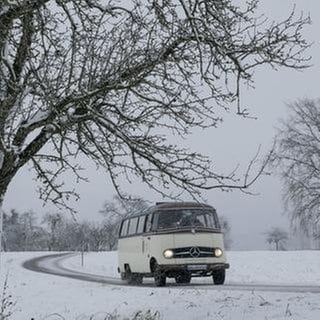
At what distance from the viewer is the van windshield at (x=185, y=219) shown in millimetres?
21016

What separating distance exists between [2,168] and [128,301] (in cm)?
721

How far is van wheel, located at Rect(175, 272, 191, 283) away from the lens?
2082 cm

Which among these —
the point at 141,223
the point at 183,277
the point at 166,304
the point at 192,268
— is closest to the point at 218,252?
the point at 192,268

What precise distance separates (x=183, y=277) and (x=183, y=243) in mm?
1539

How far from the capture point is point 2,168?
26.4 feet

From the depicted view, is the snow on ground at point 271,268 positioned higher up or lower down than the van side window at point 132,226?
lower down

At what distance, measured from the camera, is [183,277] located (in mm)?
21703

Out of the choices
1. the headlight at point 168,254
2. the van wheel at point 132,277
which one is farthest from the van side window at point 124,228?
the headlight at point 168,254

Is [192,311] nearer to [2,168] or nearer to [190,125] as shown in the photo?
[190,125]

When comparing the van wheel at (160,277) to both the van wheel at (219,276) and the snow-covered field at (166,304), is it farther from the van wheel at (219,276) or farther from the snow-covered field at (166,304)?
the snow-covered field at (166,304)

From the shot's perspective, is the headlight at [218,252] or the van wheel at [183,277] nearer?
the van wheel at [183,277]

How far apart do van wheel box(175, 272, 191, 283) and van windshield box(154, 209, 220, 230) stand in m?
1.47

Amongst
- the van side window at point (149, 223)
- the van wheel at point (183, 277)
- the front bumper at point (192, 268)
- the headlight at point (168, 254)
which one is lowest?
the van wheel at point (183, 277)

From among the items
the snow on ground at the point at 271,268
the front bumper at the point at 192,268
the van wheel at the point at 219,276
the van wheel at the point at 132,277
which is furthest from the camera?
the snow on ground at the point at 271,268
